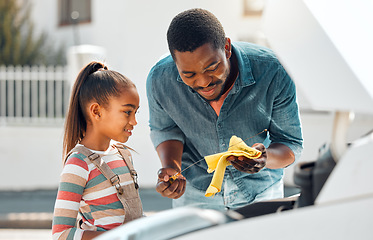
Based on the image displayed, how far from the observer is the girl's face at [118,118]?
231cm

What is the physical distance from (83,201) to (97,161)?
159 millimetres

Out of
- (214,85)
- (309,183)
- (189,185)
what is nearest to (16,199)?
(189,185)

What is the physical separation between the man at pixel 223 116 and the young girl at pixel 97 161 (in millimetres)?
226

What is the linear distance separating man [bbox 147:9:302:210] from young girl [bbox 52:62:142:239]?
23 cm

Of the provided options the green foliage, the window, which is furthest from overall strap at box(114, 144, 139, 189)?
the window

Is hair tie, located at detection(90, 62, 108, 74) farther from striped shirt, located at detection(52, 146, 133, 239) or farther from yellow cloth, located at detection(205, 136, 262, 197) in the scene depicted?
yellow cloth, located at detection(205, 136, 262, 197)

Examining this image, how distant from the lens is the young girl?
204 centimetres

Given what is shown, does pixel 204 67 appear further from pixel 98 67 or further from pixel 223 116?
pixel 98 67

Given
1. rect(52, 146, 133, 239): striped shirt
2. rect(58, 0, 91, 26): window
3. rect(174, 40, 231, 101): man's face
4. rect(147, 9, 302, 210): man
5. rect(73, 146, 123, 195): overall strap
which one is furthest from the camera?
rect(58, 0, 91, 26): window

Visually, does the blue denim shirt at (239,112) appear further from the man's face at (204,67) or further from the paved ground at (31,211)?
the paved ground at (31,211)

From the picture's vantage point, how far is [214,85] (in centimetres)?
235

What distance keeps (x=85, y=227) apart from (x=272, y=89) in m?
1.01

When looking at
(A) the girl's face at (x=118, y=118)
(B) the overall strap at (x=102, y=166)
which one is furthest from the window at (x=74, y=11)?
(B) the overall strap at (x=102, y=166)

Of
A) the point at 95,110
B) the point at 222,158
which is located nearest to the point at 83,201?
the point at 95,110
